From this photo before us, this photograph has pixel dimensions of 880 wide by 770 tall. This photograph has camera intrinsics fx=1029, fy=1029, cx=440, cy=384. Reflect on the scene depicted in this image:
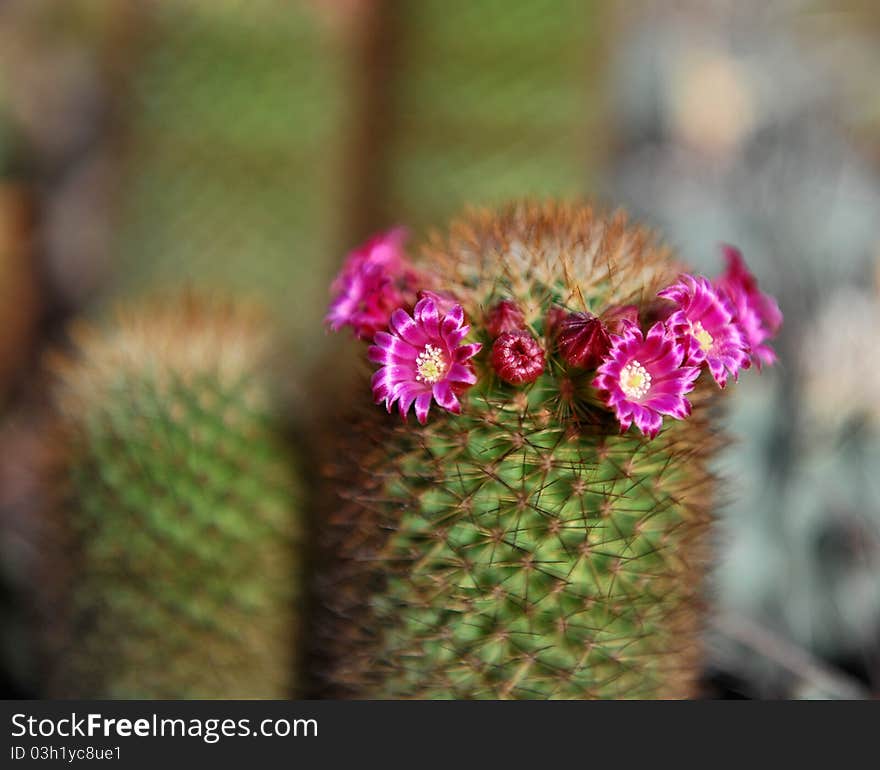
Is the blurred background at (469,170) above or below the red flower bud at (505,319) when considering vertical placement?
above

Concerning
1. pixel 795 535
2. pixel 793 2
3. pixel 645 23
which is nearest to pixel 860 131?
pixel 793 2

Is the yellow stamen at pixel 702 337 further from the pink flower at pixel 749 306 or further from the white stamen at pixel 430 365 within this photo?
the white stamen at pixel 430 365

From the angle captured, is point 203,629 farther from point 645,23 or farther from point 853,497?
point 645,23

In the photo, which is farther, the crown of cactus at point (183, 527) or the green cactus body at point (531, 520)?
the crown of cactus at point (183, 527)

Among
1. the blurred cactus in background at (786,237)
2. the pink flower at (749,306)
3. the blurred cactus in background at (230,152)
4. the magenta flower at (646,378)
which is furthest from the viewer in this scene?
the blurred cactus in background at (230,152)

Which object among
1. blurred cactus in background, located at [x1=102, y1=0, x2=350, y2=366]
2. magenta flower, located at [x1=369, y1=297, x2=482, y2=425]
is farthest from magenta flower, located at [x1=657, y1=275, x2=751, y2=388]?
blurred cactus in background, located at [x1=102, y1=0, x2=350, y2=366]

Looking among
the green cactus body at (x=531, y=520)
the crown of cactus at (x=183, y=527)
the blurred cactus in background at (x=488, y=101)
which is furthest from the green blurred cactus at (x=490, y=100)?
the green cactus body at (x=531, y=520)
